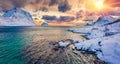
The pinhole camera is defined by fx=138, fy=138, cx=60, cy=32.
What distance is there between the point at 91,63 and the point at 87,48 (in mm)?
13642

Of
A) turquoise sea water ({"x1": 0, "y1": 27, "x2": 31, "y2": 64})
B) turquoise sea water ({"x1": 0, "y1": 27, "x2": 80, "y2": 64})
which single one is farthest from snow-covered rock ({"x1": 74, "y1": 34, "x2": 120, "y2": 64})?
turquoise sea water ({"x1": 0, "y1": 27, "x2": 31, "y2": 64})

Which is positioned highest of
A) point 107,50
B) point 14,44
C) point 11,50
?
point 107,50

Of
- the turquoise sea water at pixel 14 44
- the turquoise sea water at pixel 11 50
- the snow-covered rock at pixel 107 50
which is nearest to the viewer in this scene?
the snow-covered rock at pixel 107 50

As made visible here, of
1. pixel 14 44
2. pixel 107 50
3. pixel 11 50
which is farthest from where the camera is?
pixel 14 44

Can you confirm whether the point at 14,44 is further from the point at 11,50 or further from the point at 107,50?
the point at 107,50

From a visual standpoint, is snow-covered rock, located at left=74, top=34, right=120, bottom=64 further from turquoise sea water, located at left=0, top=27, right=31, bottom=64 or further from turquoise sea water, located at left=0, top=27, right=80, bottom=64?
turquoise sea water, located at left=0, top=27, right=31, bottom=64

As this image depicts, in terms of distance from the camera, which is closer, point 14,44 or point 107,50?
point 107,50

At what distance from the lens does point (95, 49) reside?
155 feet

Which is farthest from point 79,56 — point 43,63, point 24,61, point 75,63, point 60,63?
point 24,61

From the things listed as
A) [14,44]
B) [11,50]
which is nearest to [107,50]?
[11,50]

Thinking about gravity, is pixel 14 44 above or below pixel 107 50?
below

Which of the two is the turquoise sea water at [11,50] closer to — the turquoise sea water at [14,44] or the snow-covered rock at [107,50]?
the turquoise sea water at [14,44]

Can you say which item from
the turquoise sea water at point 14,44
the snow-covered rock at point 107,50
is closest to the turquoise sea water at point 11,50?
the turquoise sea water at point 14,44

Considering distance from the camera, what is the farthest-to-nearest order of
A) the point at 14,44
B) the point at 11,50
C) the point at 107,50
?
the point at 14,44, the point at 11,50, the point at 107,50
